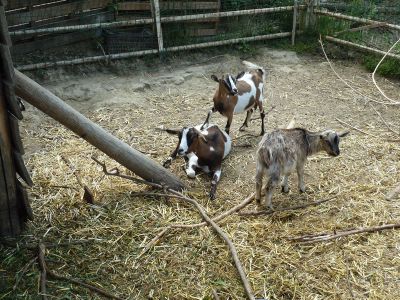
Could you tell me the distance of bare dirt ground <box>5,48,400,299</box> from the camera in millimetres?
3898

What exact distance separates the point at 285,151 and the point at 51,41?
546 cm

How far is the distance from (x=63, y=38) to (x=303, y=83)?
4382 millimetres

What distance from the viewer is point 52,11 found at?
8.19m

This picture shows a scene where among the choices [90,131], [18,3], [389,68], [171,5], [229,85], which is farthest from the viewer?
[171,5]

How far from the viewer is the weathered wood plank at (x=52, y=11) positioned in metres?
7.79

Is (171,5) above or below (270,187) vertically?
above

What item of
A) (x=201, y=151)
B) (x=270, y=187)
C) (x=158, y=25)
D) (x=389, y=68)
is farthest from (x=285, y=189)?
(x=158, y=25)

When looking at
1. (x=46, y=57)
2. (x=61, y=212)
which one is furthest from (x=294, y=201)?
(x=46, y=57)

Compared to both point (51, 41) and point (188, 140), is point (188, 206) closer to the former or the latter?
point (188, 140)

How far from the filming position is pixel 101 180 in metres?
5.21

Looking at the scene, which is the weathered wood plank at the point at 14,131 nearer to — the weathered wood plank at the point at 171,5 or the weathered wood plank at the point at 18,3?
the weathered wood plank at the point at 18,3

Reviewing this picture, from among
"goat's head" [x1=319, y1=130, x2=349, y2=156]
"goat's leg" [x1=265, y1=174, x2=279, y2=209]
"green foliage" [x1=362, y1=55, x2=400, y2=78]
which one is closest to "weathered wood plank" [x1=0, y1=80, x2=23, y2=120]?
"goat's leg" [x1=265, y1=174, x2=279, y2=209]

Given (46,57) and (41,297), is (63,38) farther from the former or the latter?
(41,297)

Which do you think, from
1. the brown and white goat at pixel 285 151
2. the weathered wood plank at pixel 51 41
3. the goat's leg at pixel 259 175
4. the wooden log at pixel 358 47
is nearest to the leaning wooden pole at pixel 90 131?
the goat's leg at pixel 259 175
